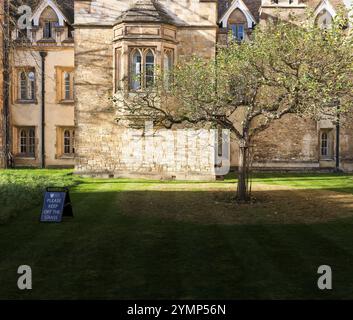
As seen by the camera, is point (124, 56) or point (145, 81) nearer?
point (145, 81)

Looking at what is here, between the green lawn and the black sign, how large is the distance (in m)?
0.27

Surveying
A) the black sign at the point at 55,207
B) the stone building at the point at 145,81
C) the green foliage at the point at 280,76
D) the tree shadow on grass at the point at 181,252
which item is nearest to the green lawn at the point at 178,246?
the tree shadow on grass at the point at 181,252

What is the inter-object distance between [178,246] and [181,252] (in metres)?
0.43

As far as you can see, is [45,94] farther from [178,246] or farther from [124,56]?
[178,246]

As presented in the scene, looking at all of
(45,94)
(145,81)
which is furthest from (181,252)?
(45,94)

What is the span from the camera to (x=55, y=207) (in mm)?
10961

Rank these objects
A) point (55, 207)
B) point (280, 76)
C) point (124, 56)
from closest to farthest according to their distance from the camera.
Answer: point (55, 207)
point (280, 76)
point (124, 56)

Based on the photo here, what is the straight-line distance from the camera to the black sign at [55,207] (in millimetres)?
10812

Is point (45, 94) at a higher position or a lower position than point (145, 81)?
higher

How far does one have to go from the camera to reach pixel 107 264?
24.2ft

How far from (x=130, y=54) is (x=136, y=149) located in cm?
455

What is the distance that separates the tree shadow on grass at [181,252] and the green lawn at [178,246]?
2 centimetres
